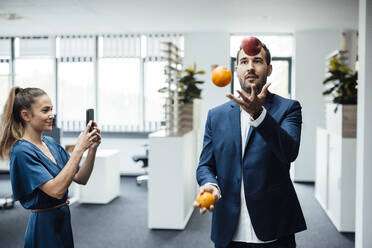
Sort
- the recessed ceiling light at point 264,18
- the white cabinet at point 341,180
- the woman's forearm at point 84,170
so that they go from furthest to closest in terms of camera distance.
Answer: the recessed ceiling light at point 264,18 → the white cabinet at point 341,180 → the woman's forearm at point 84,170

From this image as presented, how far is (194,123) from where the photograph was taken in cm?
520

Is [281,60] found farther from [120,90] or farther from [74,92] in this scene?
[74,92]

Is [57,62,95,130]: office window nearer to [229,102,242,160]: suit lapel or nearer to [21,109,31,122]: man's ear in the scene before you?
[21,109,31,122]: man's ear

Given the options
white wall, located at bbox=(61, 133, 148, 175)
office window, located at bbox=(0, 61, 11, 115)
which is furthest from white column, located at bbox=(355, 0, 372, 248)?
office window, located at bbox=(0, 61, 11, 115)

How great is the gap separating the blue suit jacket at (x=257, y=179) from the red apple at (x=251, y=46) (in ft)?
0.78

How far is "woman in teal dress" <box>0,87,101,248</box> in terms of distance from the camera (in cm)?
167

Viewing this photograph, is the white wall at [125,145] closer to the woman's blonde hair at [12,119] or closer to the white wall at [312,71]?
the white wall at [312,71]

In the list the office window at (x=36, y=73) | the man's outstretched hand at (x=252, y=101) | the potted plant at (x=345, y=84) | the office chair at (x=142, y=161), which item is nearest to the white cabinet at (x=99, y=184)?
the office chair at (x=142, y=161)

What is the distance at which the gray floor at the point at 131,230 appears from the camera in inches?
153

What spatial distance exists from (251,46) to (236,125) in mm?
337

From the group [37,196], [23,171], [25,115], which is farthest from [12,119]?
[37,196]

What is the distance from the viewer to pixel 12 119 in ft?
5.92

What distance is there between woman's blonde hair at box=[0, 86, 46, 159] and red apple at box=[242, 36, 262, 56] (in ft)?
3.58

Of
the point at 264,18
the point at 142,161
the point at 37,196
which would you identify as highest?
the point at 264,18
